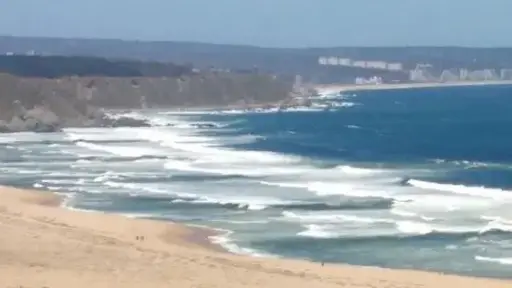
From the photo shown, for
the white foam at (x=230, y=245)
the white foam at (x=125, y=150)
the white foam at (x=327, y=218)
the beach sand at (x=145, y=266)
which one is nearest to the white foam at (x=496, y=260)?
the beach sand at (x=145, y=266)

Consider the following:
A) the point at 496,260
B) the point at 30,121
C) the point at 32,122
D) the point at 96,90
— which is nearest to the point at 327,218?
the point at 496,260

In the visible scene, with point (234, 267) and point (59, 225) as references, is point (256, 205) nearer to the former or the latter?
point (59, 225)

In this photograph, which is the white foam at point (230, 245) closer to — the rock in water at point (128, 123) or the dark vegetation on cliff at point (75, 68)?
the rock in water at point (128, 123)

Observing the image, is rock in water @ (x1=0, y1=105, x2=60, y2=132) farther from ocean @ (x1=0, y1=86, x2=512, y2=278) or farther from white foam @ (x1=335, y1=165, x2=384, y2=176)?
white foam @ (x1=335, y1=165, x2=384, y2=176)

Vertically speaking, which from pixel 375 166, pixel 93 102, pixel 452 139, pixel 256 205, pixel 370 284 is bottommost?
pixel 370 284

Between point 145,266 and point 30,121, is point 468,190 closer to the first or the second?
point 145,266

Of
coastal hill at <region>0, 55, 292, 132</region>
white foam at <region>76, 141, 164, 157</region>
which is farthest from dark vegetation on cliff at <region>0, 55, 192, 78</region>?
white foam at <region>76, 141, 164, 157</region>

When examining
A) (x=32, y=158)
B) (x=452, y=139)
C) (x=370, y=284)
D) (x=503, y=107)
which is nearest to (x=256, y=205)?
(x=370, y=284)
